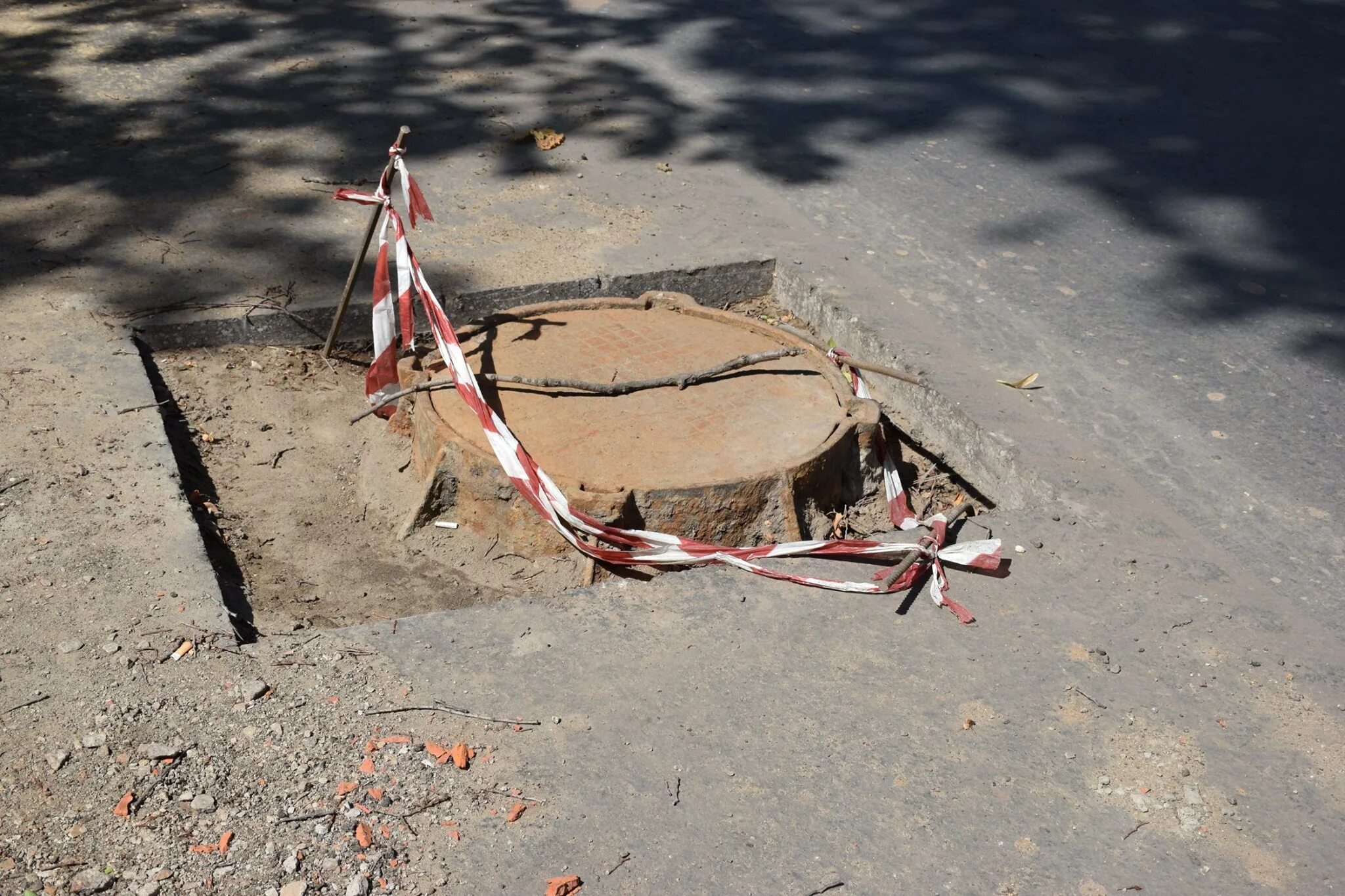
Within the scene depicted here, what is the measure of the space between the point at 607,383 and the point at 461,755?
1.65 m

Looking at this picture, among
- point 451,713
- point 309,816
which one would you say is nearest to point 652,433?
point 451,713

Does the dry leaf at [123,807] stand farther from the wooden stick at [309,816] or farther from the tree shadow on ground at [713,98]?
the tree shadow on ground at [713,98]

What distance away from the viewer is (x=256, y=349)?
4.77 m

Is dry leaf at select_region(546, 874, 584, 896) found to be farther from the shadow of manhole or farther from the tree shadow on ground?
the tree shadow on ground

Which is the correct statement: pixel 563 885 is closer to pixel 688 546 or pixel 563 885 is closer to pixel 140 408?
pixel 688 546

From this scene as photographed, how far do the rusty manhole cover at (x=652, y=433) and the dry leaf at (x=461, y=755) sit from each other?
3.06ft

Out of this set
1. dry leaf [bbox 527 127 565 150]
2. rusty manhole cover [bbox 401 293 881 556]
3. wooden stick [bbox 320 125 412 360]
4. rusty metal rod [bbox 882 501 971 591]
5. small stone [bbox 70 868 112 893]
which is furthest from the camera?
dry leaf [bbox 527 127 565 150]

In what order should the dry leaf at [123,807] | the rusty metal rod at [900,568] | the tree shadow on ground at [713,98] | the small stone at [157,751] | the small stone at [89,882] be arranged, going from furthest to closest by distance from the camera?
the tree shadow on ground at [713,98] < the rusty metal rod at [900,568] < the small stone at [157,751] < the dry leaf at [123,807] < the small stone at [89,882]

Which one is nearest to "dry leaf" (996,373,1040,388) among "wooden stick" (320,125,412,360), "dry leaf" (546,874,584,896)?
"wooden stick" (320,125,412,360)

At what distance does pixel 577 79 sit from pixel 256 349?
315 cm

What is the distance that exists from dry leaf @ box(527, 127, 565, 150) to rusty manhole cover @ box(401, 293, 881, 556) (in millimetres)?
1895

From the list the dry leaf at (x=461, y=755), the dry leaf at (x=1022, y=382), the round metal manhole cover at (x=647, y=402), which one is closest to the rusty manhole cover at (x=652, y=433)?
the round metal manhole cover at (x=647, y=402)

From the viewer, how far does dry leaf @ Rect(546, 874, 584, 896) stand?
2500 millimetres

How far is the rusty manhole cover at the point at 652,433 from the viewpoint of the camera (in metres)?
3.67
